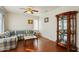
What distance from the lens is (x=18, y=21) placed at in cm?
391

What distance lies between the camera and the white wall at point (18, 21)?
12.3 feet

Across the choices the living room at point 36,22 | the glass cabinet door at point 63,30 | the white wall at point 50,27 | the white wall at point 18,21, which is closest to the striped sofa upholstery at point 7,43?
the living room at point 36,22

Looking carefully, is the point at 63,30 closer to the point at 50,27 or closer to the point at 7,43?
the point at 50,27

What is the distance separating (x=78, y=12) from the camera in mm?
3119

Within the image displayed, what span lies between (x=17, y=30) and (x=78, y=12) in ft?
8.17

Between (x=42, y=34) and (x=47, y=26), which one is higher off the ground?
(x=47, y=26)

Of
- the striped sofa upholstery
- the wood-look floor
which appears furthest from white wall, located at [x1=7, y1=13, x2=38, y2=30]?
the wood-look floor

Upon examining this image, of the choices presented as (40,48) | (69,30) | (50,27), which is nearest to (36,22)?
(50,27)

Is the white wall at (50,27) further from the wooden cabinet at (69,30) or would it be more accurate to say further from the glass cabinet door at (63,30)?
the wooden cabinet at (69,30)

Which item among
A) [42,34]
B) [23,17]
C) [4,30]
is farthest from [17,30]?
[42,34]

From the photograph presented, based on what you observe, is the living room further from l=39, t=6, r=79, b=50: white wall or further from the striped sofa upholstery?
the striped sofa upholstery

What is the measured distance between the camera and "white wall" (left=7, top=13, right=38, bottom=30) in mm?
3737
